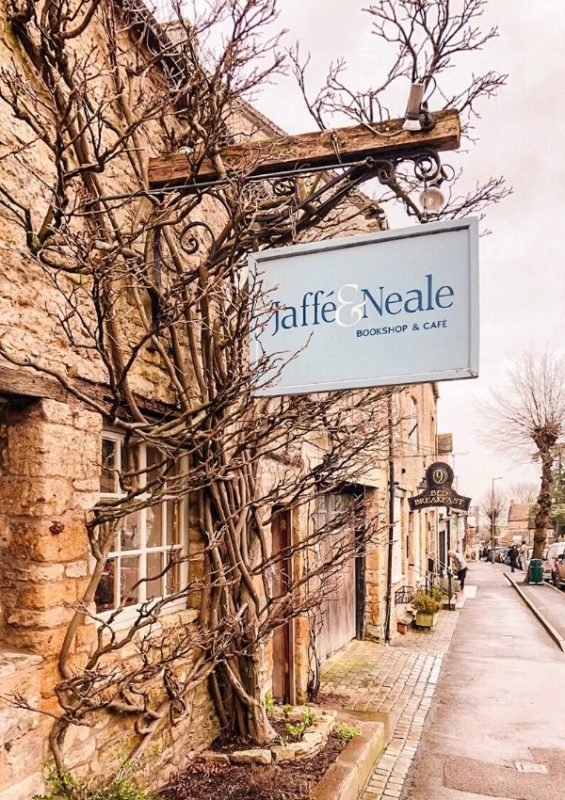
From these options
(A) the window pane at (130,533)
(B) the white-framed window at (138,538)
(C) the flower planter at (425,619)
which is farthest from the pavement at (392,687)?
(A) the window pane at (130,533)

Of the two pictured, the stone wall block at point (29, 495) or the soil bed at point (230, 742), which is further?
the soil bed at point (230, 742)

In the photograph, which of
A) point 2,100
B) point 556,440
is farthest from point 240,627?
point 556,440

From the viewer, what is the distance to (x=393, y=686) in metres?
9.13

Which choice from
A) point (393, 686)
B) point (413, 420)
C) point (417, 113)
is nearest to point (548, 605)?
point (413, 420)

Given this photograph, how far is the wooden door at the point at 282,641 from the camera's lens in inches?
307

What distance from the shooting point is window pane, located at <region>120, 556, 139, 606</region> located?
4.80 m

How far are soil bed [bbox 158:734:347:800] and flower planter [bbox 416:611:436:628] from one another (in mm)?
8798

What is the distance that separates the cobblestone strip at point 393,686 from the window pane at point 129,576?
8.45ft

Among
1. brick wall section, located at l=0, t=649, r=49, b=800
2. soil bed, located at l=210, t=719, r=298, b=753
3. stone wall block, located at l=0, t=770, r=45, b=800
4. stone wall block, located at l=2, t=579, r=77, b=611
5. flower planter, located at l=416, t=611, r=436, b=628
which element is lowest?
flower planter, located at l=416, t=611, r=436, b=628

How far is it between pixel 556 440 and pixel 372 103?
83.3 feet

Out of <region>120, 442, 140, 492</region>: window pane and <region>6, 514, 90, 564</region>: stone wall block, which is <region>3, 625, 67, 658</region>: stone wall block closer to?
<region>6, 514, 90, 564</region>: stone wall block

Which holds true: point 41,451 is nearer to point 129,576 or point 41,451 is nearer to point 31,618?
point 31,618

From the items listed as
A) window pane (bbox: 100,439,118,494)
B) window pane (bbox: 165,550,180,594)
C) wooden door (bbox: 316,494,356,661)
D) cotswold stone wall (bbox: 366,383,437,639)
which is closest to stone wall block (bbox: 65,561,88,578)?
window pane (bbox: 100,439,118,494)

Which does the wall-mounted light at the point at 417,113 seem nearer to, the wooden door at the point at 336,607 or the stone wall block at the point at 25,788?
the stone wall block at the point at 25,788
